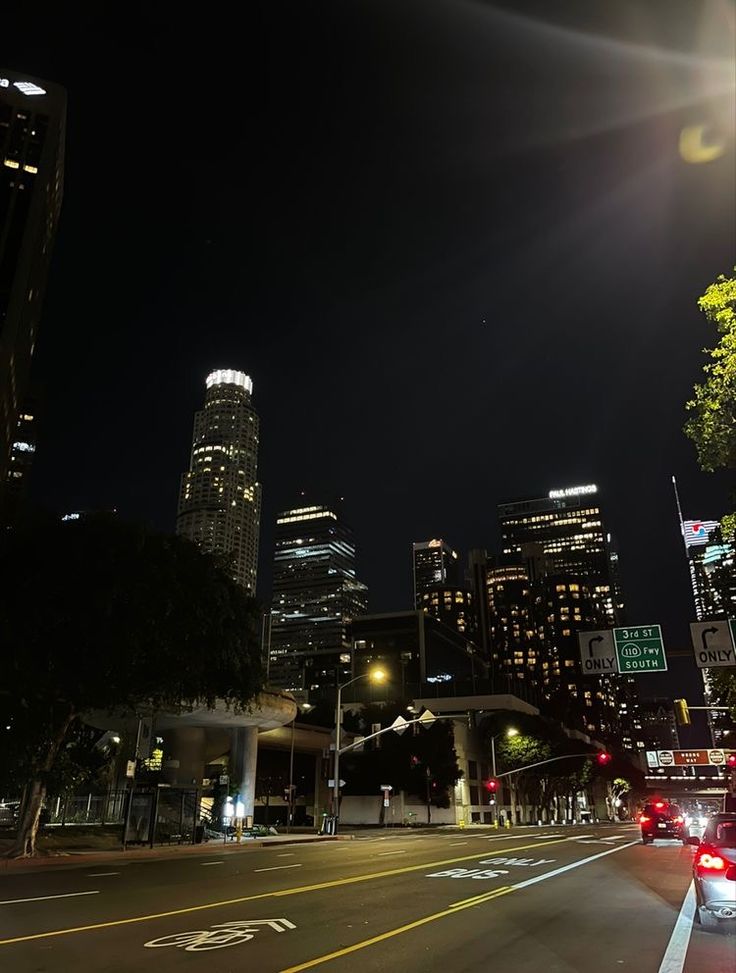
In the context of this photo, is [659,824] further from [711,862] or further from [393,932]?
[393,932]

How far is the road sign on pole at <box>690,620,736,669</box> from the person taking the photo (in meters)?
23.9

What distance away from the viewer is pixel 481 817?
85750mm

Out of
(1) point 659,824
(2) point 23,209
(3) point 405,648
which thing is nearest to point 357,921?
(1) point 659,824

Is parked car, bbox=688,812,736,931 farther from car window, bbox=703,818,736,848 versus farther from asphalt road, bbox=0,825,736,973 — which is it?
asphalt road, bbox=0,825,736,973

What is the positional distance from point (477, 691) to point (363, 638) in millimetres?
39442

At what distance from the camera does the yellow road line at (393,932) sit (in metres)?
8.20

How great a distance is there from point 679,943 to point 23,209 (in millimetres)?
116739

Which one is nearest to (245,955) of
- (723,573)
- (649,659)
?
(723,573)

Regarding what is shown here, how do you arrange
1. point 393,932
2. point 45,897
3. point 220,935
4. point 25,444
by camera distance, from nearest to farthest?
point 220,935 → point 393,932 → point 45,897 → point 25,444

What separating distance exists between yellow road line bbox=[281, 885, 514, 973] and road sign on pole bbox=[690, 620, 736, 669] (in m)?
12.9

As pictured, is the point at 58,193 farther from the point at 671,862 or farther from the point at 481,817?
the point at 671,862

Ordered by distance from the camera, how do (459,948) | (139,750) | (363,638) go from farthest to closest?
1. (363,638)
2. (139,750)
3. (459,948)

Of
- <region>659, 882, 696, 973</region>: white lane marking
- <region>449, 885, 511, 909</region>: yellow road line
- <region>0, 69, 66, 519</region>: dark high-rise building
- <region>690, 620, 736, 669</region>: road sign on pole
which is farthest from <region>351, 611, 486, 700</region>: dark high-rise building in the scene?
<region>659, 882, 696, 973</region>: white lane marking

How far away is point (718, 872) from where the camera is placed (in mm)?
9898
